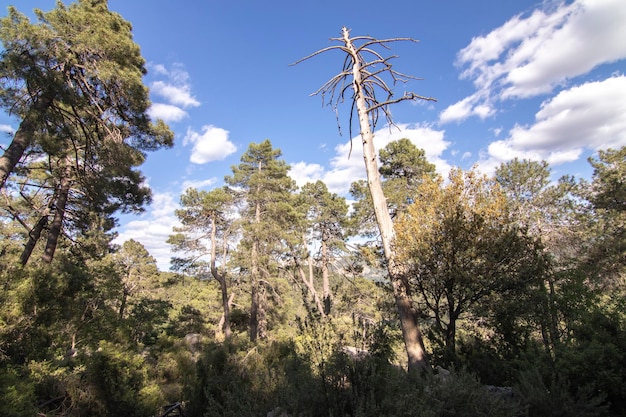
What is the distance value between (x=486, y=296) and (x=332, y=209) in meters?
15.3

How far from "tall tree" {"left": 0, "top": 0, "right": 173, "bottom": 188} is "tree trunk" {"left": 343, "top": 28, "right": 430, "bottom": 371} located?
5382 millimetres

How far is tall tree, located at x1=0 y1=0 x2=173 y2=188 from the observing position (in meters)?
5.84

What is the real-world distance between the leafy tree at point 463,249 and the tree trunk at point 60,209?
31.8ft

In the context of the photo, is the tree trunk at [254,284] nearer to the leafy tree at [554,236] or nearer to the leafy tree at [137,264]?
the leafy tree at [137,264]

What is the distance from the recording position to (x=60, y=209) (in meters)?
8.90

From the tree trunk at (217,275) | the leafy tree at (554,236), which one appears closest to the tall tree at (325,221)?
the tree trunk at (217,275)

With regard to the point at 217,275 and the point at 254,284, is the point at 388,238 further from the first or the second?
the point at 217,275

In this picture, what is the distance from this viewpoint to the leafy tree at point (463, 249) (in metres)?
6.10

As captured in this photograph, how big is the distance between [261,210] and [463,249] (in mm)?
13582

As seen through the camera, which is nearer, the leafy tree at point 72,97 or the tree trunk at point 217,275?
the leafy tree at point 72,97

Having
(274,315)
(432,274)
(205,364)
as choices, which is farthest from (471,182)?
(274,315)

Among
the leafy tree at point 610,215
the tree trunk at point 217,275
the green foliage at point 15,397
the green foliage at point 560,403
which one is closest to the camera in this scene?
the green foliage at point 560,403

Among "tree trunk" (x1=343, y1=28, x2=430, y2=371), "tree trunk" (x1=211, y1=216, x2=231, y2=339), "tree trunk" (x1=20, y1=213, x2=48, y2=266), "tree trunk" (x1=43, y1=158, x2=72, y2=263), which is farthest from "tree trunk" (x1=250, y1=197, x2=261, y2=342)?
"tree trunk" (x1=343, y1=28, x2=430, y2=371)

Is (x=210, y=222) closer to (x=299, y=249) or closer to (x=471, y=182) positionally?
(x=299, y=249)
